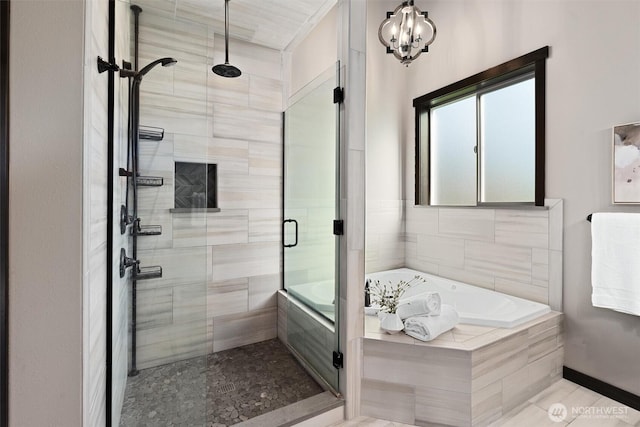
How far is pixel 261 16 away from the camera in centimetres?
226

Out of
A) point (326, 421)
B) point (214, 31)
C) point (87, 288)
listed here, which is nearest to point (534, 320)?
point (326, 421)

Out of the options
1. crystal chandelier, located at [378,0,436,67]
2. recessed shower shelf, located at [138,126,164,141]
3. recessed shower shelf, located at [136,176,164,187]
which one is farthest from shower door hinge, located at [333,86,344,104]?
recessed shower shelf, located at [136,176,164,187]

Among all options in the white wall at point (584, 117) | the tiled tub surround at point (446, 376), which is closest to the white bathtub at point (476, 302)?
the tiled tub surround at point (446, 376)

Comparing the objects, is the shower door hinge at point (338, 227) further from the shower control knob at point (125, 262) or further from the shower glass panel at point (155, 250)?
the shower control knob at point (125, 262)

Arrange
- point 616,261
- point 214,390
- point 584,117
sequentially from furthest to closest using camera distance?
point 584,117
point 214,390
point 616,261

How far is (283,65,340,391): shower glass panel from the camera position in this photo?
1854mm

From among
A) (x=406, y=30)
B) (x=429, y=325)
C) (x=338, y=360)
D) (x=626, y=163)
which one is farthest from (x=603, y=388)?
(x=406, y=30)

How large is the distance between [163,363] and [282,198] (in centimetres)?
158

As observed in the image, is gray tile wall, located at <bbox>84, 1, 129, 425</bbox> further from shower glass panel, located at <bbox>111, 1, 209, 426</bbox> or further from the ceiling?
the ceiling

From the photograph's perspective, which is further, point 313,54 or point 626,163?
point 313,54

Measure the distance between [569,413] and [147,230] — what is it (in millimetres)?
2623

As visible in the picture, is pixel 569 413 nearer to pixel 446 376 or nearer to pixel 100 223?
pixel 446 376

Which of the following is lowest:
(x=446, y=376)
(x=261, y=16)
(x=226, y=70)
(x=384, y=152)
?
(x=446, y=376)

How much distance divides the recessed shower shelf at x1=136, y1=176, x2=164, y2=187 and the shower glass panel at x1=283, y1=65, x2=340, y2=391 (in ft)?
3.24
